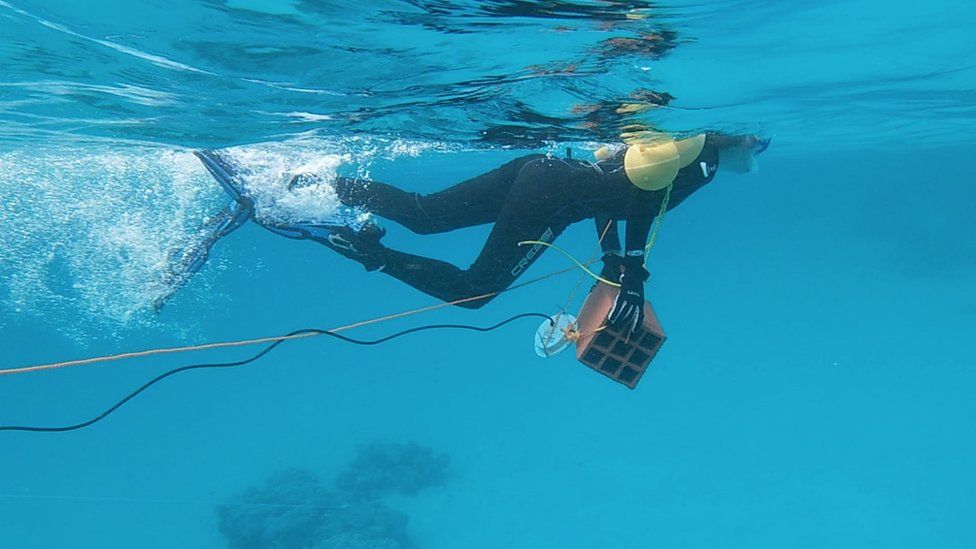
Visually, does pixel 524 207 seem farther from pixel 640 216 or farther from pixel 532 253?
pixel 640 216

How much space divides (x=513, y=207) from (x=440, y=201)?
3.74 feet

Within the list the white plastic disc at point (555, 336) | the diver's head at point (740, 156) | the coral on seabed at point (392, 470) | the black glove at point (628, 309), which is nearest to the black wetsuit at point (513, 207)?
the diver's head at point (740, 156)

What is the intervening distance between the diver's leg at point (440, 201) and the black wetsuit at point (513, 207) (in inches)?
0.5

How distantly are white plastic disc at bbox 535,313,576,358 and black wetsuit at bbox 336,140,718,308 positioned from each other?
1100 mm

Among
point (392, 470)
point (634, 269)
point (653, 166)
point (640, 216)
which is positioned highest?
point (653, 166)

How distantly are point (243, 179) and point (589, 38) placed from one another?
477cm

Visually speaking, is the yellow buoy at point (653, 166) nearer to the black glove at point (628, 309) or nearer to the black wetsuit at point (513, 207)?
the black wetsuit at point (513, 207)

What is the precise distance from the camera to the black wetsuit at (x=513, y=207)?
7.03m

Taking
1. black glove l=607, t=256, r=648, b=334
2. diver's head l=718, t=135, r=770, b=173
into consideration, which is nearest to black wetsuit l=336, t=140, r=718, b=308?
diver's head l=718, t=135, r=770, b=173

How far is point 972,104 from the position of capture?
1378 cm

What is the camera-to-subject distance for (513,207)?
7.21 m

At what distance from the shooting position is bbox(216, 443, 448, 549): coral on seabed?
16.0 m

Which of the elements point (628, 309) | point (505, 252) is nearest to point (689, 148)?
point (628, 309)

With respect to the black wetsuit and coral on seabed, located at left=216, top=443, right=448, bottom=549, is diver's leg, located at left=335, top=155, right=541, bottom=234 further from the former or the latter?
coral on seabed, located at left=216, top=443, right=448, bottom=549
